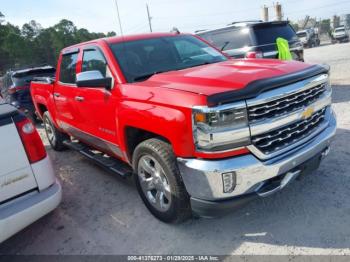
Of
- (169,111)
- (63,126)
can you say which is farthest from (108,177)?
(169,111)

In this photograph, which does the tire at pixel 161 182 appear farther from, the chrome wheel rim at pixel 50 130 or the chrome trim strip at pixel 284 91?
the chrome wheel rim at pixel 50 130

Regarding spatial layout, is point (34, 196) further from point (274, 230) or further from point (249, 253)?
point (274, 230)

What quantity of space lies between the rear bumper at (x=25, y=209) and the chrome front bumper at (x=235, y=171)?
1.31m

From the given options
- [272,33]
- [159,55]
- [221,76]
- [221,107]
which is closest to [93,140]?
[159,55]

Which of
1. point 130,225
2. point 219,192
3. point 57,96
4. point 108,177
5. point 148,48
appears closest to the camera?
point 219,192

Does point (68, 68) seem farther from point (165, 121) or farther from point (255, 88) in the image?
point (255, 88)

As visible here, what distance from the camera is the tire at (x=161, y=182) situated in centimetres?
289

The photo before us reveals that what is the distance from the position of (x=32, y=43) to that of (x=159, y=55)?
60451 millimetres

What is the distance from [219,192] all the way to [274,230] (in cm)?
83

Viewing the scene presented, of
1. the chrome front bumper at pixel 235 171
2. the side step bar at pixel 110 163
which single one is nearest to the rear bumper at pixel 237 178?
the chrome front bumper at pixel 235 171

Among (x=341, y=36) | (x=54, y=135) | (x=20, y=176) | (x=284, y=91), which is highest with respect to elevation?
(x=284, y=91)

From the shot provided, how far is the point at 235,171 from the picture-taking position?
98.3 inches

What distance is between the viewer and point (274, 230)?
118 inches

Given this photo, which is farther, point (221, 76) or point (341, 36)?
point (341, 36)
